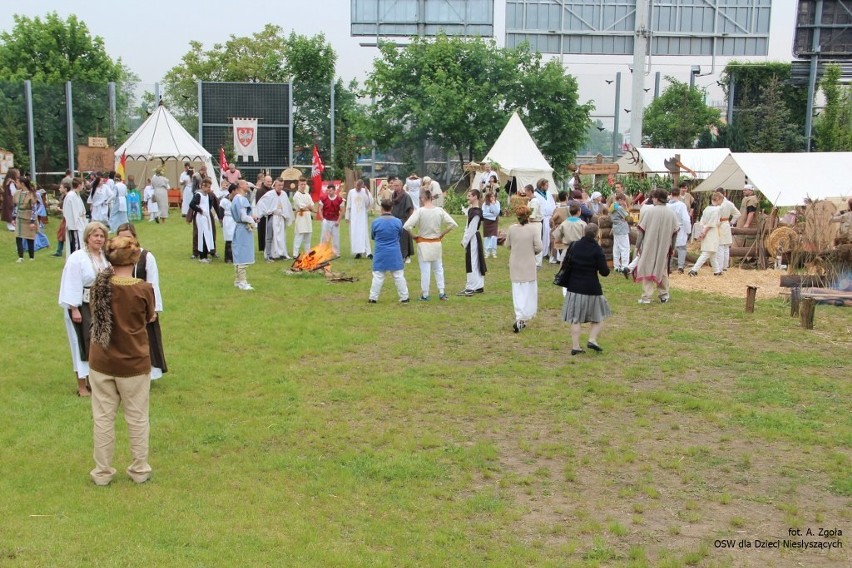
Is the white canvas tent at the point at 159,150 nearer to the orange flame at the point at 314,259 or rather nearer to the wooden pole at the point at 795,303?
the orange flame at the point at 314,259

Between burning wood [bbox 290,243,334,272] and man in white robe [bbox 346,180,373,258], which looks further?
man in white robe [bbox 346,180,373,258]

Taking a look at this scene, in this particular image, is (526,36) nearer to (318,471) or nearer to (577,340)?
(577,340)

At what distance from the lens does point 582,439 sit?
7520 millimetres

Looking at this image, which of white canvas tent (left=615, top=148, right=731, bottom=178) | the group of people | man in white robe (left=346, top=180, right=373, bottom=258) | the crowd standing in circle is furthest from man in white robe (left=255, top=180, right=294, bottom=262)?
white canvas tent (left=615, top=148, right=731, bottom=178)

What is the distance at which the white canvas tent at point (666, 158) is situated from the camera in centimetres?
3092

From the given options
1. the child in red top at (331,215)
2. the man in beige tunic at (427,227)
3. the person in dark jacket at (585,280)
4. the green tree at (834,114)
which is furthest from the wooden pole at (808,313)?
the green tree at (834,114)

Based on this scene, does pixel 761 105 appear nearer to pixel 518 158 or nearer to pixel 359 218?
pixel 518 158

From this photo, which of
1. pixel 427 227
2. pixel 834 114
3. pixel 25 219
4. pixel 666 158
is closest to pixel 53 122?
pixel 25 219

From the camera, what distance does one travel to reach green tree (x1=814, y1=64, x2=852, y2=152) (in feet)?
121

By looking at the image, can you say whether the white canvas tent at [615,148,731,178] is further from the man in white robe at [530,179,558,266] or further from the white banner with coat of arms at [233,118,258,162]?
the white banner with coat of arms at [233,118,258,162]

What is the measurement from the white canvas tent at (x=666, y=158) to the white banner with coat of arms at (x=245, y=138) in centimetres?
1585

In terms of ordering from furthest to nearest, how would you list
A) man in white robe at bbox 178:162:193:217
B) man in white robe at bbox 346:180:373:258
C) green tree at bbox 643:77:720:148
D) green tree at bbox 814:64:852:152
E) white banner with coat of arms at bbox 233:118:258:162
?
green tree at bbox 643:77:720:148, white banner with coat of arms at bbox 233:118:258:162, green tree at bbox 814:64:852:152, man in white robe at bbox 178:162:193:217, man in white robe at bbox 346:180:373:258

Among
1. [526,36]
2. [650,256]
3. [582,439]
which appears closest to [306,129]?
[526,36]

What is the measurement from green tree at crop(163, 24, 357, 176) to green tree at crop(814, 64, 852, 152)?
20026 millimetres
